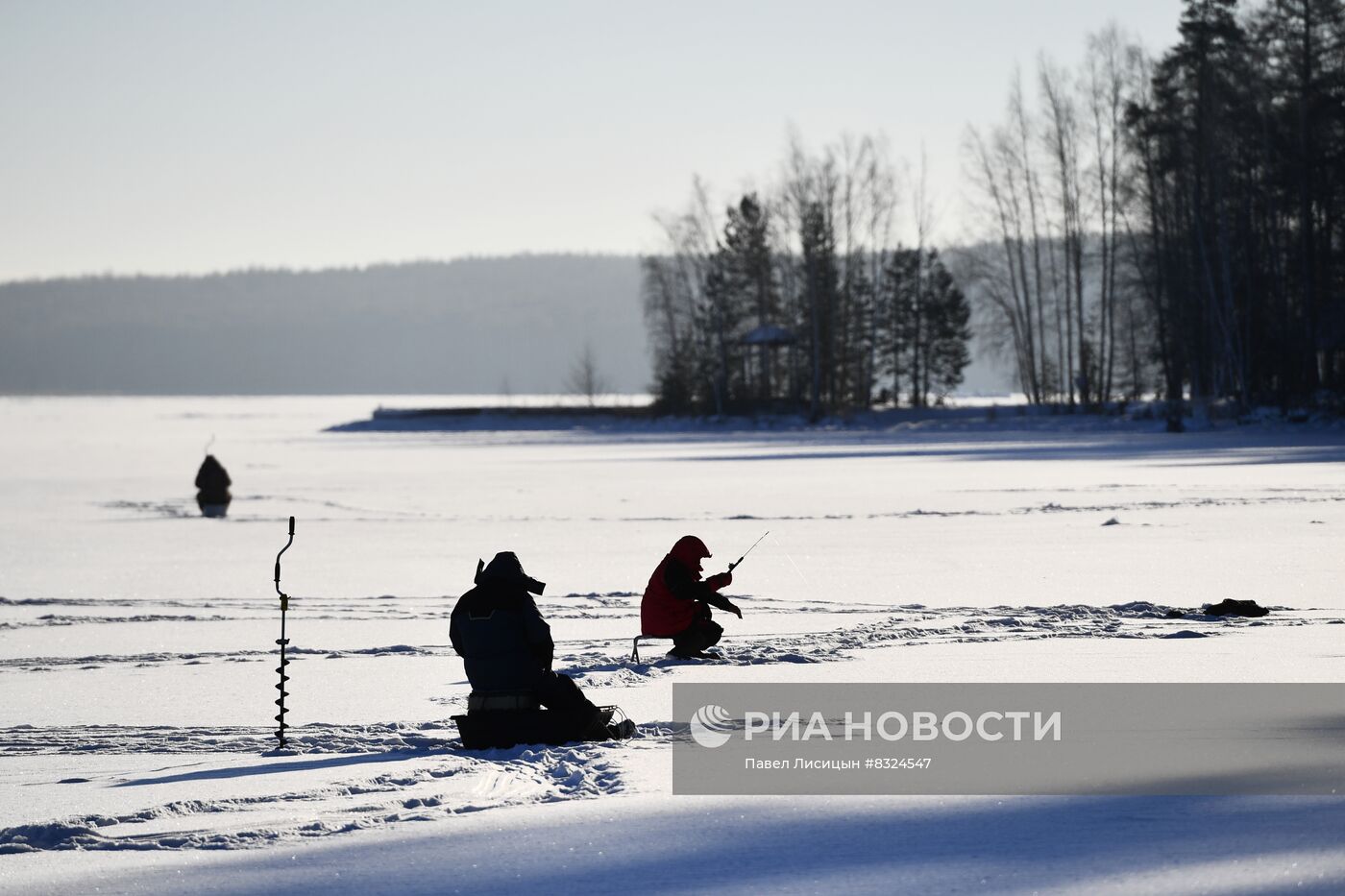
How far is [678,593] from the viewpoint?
9617 millimetres

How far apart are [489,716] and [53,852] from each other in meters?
2.13

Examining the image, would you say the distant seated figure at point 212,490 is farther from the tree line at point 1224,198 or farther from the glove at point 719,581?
the tree line at point 1224,198

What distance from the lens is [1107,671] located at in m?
8.74

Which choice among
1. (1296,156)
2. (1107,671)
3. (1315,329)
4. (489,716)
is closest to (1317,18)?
(1296,156)

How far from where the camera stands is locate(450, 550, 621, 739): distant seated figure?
6.70m

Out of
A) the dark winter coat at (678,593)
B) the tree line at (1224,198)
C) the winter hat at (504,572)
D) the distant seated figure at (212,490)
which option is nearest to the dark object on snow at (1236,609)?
the dark winter coat at (678,593)

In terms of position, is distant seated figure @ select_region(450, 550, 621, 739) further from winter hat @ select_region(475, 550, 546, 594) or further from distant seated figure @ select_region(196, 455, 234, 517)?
distant seated figure @ select_region(196, 455, 234, 517)

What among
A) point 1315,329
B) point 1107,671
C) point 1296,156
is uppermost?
point 1296,156

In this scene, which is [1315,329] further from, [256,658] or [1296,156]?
[256,658]

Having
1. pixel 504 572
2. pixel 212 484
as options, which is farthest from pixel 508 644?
pixel 212 484

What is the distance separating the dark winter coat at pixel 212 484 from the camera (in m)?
23.1

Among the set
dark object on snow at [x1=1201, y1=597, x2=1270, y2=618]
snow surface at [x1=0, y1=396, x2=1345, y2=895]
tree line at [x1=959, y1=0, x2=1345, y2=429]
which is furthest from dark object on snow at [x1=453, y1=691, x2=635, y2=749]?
tree line at [x1=959, y1=0, x2=1345, y2=429]

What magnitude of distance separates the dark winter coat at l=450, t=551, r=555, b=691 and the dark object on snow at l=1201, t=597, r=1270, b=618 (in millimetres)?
6077

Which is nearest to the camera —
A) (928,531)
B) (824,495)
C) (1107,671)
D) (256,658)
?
(1107,671)
